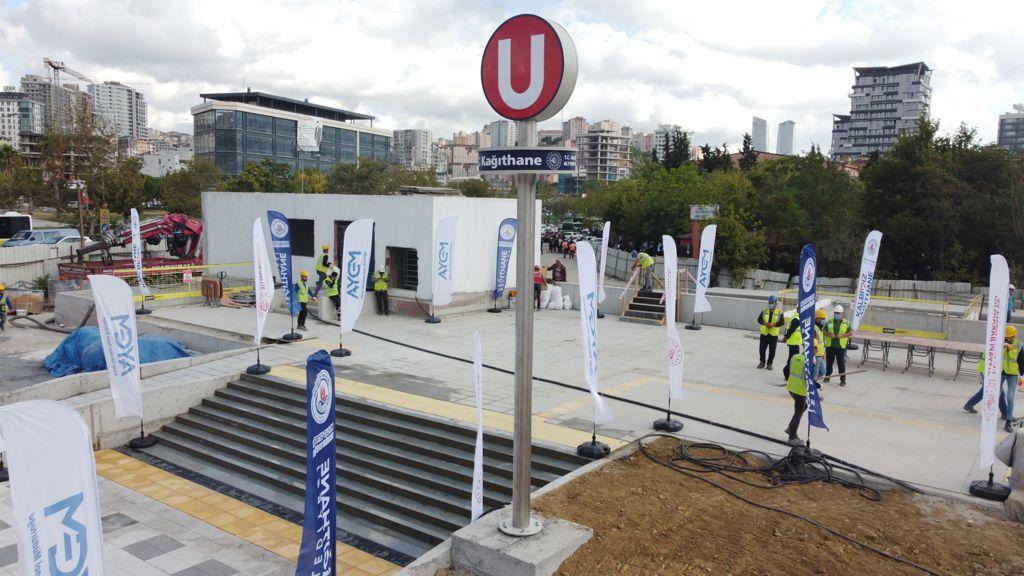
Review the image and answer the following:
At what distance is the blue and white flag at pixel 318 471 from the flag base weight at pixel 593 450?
4635 millimetres

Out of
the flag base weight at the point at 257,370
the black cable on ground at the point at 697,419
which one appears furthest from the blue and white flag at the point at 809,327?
the flag base weight at the point at 257,370

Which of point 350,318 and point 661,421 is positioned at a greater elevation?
point 350,318

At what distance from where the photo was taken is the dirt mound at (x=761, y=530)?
7.13 meters

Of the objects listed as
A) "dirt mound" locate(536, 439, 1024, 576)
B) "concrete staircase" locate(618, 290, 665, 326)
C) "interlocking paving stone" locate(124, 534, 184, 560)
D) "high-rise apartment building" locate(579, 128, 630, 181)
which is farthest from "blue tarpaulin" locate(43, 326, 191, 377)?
"high-rise apartment building" locate(579, 128, 630, 181)

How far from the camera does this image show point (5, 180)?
165 feet

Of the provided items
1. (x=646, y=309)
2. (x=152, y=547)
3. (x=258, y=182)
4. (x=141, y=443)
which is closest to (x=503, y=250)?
(x=646, y=309)

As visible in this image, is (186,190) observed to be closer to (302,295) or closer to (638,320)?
(302,295)

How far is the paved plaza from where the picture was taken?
11.1 m

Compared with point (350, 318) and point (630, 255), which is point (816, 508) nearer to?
point (350, 318)

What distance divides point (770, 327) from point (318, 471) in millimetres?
12528

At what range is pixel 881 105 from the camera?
609 ft

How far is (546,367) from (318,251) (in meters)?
11.9

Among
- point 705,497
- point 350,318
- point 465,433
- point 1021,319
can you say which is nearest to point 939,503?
point 705,497

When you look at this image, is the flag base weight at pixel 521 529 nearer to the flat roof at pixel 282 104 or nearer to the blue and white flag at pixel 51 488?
the blue and white flag at pixel 51 488
